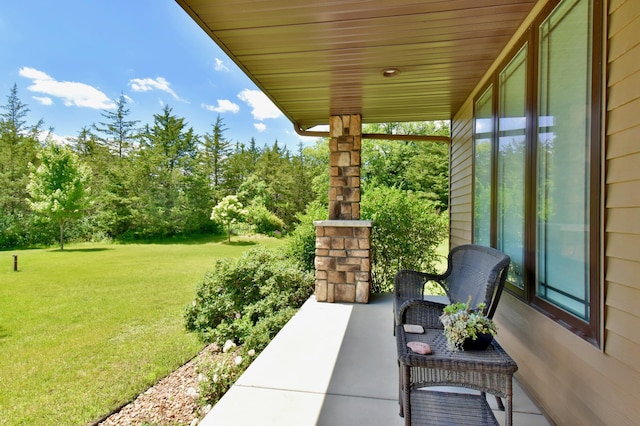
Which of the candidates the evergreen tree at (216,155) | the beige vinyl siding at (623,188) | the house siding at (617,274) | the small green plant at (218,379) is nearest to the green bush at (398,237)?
the small green plant at (218,379)

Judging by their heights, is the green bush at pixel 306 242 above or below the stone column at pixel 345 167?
below

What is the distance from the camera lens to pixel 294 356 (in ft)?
8.20

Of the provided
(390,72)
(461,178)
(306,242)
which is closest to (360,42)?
(390,72)

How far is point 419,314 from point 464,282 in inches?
26.3

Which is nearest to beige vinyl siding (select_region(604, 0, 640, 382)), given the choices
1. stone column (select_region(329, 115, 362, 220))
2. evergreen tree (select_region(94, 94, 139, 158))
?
stone column (select_region(329, 115, 362, 220))

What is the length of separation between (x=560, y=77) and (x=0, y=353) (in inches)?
289

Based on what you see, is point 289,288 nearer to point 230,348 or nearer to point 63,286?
point 230,348

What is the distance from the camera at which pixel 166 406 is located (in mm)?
3092

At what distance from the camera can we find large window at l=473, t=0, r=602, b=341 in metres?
1.40

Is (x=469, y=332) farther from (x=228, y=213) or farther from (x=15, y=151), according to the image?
(x=15, y=151)

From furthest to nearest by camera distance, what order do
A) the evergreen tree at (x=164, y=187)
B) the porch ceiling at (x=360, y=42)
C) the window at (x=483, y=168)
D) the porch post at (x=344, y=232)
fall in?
the evergreen tree at (x=164, y=187)
the porch post at (x=344, y=232)
the window at (x=483, y=168)
the porch ceiling at (x=360, y=42)

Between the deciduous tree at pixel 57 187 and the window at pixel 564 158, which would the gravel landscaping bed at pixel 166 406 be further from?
the deciduous tree at pixel 57 187

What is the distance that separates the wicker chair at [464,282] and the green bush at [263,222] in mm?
13920

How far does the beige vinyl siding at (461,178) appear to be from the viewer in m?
3.47
